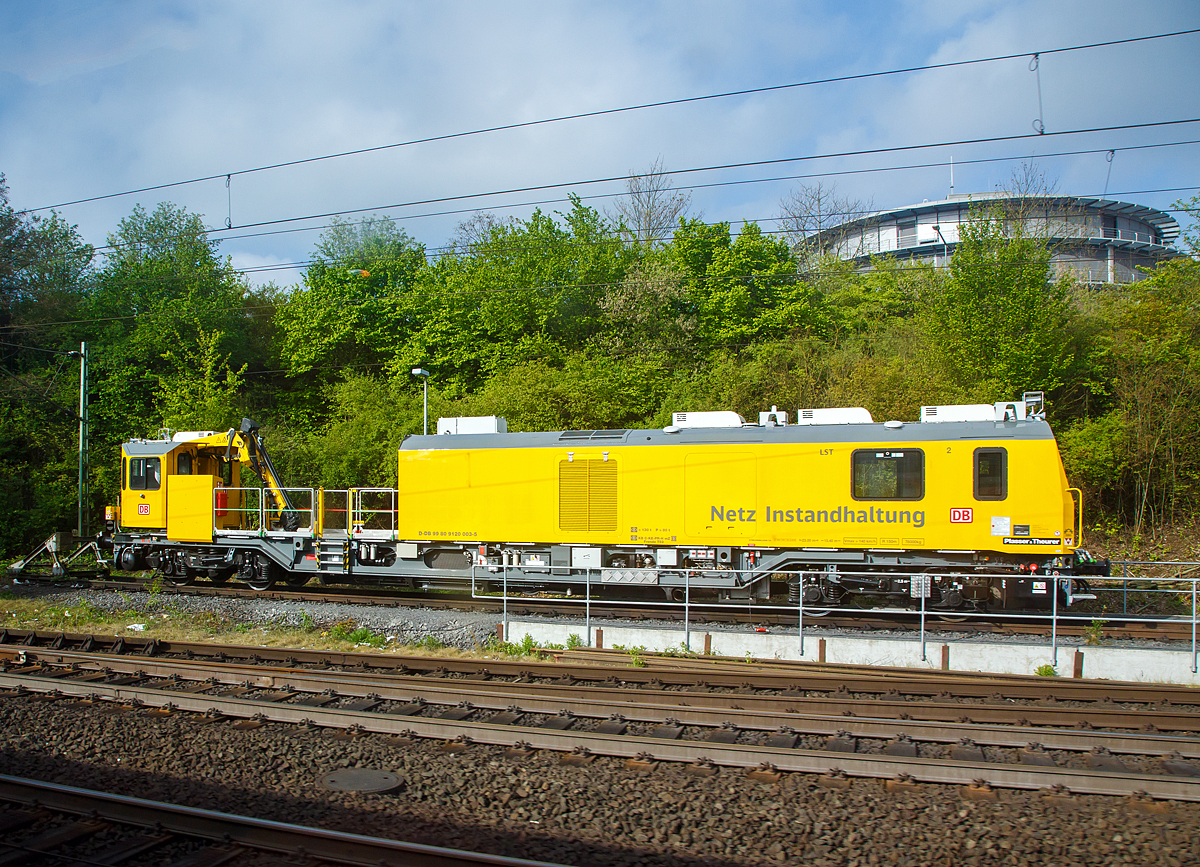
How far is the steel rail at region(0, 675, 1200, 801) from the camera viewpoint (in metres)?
6.01

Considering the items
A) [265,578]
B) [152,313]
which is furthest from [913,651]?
[152,313]

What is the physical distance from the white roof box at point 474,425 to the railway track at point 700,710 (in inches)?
247

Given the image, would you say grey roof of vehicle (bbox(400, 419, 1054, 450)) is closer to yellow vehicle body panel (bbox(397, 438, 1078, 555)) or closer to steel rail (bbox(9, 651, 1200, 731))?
yellow vehicle body panel (bbox(397, 438, 1078, 555))

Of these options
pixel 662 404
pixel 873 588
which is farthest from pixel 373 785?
pixel 662 404

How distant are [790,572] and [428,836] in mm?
8309

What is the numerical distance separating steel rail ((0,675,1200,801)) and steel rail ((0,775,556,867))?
7.01 feet

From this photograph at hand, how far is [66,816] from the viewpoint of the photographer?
5797mm

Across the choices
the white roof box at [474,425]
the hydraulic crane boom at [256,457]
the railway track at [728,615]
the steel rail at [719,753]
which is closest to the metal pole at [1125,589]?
the railway track at [728,615]

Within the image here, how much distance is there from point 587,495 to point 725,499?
8.88 feet

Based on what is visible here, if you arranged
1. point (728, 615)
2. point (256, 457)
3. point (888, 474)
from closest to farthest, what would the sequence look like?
point (888, 474)
point (728, 615)
point (256, 457)

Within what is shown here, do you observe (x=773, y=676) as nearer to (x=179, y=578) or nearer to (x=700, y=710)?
(x=700, y=710)

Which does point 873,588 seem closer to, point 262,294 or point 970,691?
Result: point 970,691

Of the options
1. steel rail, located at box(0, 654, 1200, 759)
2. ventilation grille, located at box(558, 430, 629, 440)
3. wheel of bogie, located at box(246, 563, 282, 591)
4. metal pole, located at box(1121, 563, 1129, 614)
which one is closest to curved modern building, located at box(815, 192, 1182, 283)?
metal pole, located at box(1121, 563, 1129, 614)

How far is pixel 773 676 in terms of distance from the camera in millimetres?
9266
